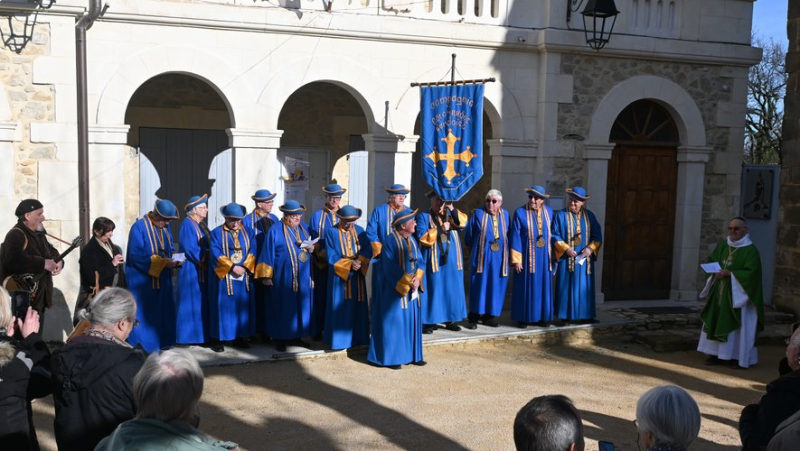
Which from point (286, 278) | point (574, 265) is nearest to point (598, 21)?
point (574, 265)

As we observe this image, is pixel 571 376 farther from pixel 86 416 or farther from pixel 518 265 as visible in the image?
pixel 86 416

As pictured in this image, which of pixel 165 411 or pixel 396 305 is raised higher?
pixel 165 411

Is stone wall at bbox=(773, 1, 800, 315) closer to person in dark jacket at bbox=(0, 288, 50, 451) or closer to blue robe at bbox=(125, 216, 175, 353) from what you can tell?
blue robe at bbox=(125, 216, 175, 353)

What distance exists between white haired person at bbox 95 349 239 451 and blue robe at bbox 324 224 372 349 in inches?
200

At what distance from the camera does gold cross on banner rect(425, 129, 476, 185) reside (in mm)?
9102

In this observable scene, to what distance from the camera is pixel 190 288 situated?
7.86 metres

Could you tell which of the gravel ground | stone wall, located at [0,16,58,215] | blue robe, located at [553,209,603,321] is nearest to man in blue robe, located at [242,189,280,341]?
the gravel ground

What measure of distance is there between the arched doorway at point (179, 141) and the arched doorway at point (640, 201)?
5.60 m

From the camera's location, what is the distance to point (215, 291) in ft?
25.9

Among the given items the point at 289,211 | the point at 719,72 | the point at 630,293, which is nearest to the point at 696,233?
the point at 630,293

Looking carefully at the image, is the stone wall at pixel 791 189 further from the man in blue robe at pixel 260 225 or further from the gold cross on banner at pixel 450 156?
the man in blue robe at pixel 260 225

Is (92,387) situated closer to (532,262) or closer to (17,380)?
(17,380)

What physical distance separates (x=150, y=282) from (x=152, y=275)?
10 cm

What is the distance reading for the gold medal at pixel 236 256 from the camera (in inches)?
308
